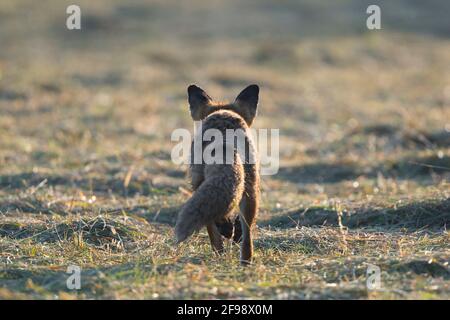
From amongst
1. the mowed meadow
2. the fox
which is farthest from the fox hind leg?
the mowed meadow

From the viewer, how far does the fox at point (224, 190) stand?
5.88 meters

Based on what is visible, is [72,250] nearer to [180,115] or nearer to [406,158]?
[406,158]

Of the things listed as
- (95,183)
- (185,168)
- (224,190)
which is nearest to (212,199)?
(224,190)

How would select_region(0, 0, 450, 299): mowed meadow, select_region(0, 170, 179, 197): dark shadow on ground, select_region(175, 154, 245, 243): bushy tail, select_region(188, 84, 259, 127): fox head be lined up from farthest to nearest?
select_region(0, 170, 179, 197): dark shadow on ground
select_region(188, 84, 259, 127): fox head
select_region(0, 0, 450, 299): mowed meadow
select_region(175, 154, 245, 243): bushy tail

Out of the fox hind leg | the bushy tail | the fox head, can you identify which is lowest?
the fox hind leg

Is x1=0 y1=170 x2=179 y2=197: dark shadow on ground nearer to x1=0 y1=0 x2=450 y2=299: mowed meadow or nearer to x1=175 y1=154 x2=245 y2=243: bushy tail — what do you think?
x1=0 y1=0 x2=450 y2=299: mowed meadow

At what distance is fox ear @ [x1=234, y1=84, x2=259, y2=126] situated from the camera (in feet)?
26.3

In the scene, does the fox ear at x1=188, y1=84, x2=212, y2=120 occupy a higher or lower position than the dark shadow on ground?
higher

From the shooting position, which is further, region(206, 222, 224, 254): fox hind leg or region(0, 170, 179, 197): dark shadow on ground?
region(0, 170, 179, 197): dark shadow on ground

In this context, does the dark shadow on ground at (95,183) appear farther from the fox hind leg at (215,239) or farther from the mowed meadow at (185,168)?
the fox hind leg at (215,239)

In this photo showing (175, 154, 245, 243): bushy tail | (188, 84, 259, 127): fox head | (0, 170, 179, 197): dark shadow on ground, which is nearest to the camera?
(175, 154, 245, 243): bushy tail

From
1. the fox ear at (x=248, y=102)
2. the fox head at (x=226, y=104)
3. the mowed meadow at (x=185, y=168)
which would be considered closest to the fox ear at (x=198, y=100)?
the fox head at (x=226, y=104)

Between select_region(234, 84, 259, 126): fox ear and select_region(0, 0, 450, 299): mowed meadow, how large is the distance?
1.16 meters

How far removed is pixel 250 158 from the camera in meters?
6.86
